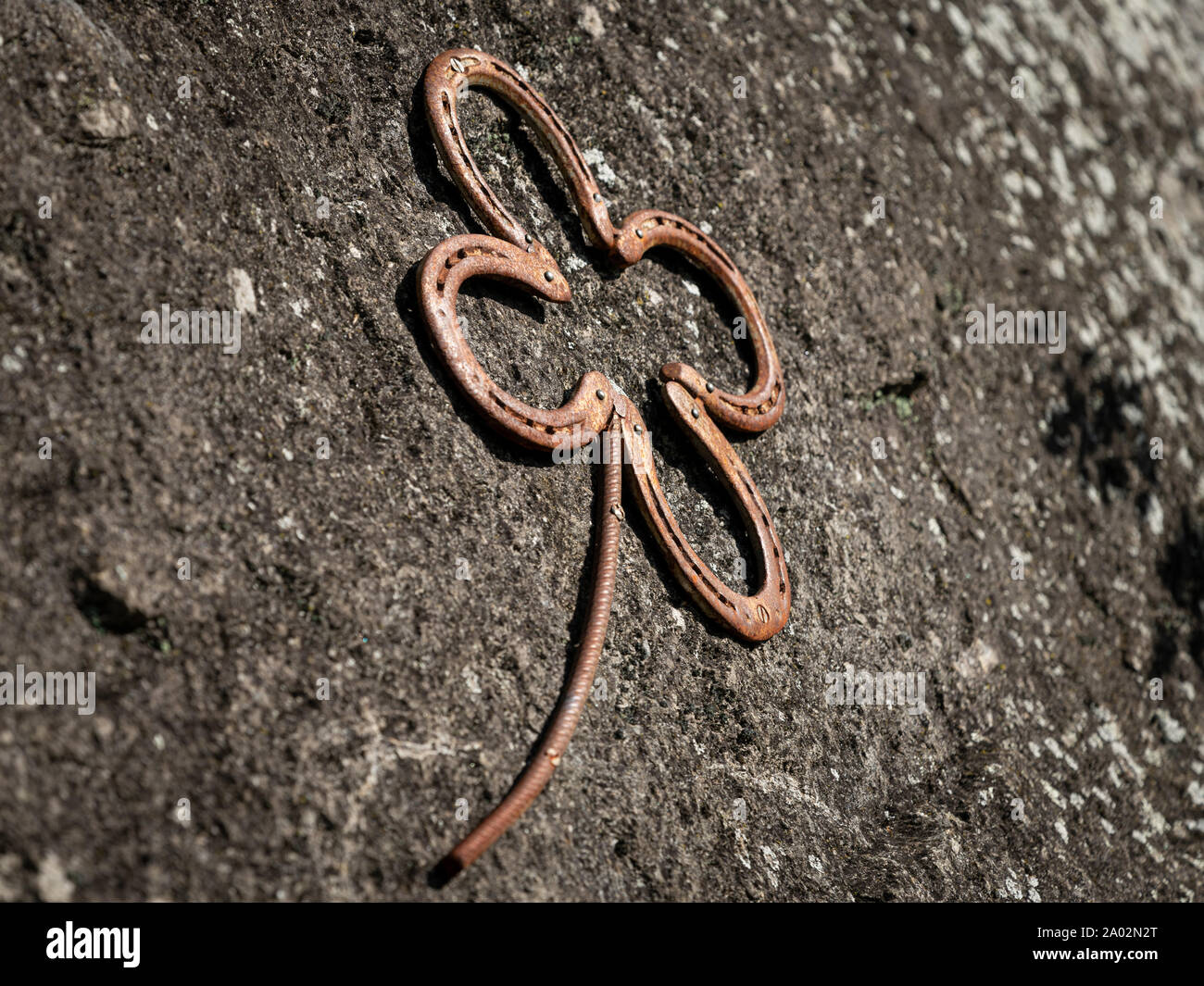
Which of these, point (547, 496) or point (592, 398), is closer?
point (547, 496)

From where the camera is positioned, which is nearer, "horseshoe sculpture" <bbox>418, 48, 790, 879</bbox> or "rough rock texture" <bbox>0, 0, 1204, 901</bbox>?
"rough rock texture" <bbox>0, 0, 1204, 901</bbox>

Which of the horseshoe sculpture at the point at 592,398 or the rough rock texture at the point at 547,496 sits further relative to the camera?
the horseshoe sculpture at the point at 592,398

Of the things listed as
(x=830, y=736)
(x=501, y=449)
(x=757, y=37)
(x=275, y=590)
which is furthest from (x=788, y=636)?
(x=757, y=37)

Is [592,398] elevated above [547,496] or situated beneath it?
elevated above
